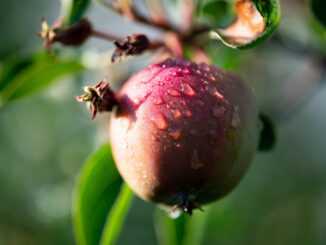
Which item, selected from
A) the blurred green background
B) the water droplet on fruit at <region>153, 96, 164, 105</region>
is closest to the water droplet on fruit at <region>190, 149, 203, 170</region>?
the water droplet on fruit at <region>153, 96, 164, 105</region>

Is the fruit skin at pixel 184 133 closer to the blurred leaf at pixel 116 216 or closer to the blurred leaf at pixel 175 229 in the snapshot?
the blurred leaf at pixel 116 216

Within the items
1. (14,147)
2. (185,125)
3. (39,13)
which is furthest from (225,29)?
(39,13)

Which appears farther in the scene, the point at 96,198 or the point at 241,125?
the point at 96,198

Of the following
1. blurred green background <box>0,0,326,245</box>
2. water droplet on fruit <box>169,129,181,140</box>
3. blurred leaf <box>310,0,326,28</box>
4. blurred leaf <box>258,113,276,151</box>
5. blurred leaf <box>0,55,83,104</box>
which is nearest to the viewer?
water droplet on fruit <box>169,129,181,140</box>

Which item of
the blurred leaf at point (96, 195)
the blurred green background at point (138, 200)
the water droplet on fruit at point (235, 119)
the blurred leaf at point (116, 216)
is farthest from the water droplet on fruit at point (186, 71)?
the blurred green background at point (138, 200)

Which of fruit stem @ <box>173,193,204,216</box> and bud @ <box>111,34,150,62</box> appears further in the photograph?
bud @ <box>111,34,150,62</box>

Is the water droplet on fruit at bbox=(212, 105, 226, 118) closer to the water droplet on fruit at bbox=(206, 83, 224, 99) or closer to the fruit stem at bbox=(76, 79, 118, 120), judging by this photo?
the water droplet on fruit at bbox=(206, 83, 224, 99)

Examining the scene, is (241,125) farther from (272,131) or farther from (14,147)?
(14,147)
